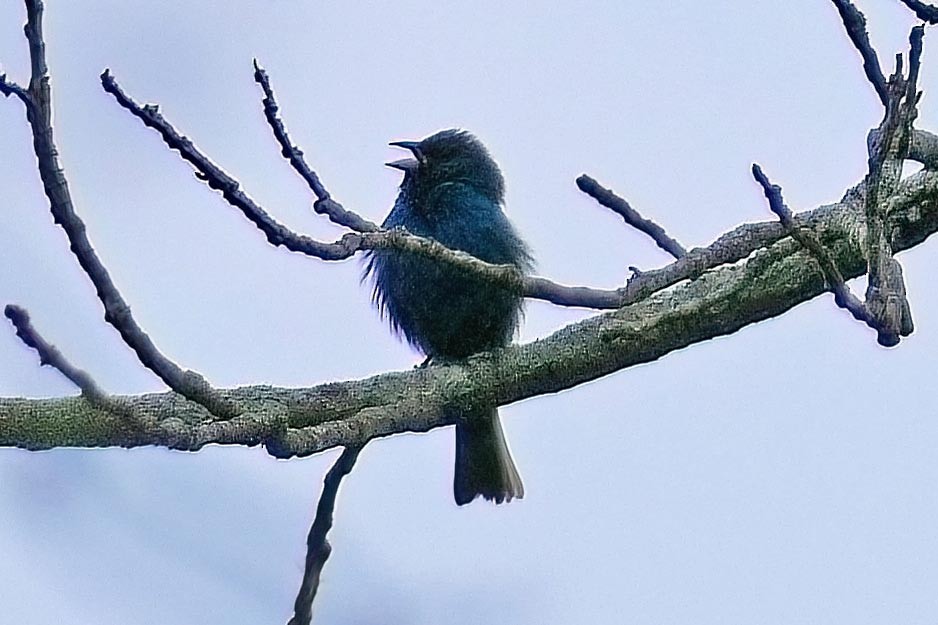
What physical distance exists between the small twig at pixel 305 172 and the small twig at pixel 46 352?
678 millimetres

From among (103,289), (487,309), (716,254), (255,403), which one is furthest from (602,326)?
(487,309)

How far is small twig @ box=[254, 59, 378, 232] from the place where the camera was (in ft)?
8.45

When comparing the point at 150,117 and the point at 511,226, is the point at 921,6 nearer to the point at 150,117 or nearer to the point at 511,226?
the point at 150,117

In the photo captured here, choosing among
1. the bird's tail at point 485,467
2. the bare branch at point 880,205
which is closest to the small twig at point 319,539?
the bare branch at point 880,205

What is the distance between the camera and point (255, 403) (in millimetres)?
2559

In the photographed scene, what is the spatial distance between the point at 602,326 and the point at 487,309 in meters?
Result: 1.88

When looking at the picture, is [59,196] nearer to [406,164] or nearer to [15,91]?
[15,91]

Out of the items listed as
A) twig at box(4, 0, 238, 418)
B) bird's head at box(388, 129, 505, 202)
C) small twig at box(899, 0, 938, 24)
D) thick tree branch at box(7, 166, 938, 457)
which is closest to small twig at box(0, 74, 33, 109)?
twig at box(4, 0, 238, 418)

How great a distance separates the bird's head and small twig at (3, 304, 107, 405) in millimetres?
3693

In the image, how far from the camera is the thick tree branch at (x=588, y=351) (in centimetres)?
267

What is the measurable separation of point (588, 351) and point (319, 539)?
→ 28.7 inches

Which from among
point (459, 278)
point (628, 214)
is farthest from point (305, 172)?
point (459, 278)

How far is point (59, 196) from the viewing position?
1.92 metres

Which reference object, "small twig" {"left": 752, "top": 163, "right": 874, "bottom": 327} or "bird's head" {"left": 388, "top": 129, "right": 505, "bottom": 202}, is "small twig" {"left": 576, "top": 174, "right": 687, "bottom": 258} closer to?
"small twig" {"left": 752, "top": 163, "right": 874, "bottom": 327}
